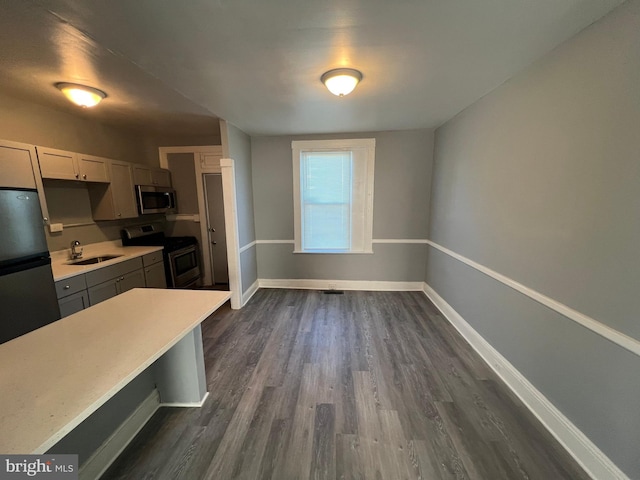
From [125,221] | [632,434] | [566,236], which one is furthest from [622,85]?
[125,221]

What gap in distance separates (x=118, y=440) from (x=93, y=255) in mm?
2571

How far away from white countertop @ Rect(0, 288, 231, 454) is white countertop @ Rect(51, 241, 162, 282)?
1.20 meters

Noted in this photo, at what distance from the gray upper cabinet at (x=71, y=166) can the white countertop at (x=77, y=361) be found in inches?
73.3

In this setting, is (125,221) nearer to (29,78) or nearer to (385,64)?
(29,78)

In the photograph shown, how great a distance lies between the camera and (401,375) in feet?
7.16

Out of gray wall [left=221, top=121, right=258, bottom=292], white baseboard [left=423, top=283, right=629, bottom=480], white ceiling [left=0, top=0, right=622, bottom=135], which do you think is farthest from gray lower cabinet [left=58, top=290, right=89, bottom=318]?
white baseboard [left=423, top=283, right=629, bottom=480]

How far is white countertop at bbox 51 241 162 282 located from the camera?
2.41m

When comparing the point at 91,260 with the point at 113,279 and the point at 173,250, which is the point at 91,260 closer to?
the point at 113,279

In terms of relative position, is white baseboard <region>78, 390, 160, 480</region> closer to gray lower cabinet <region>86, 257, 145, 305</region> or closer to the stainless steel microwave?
gray lower cabinet <region>86, 257, 145, 305</region>

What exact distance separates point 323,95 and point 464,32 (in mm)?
1227

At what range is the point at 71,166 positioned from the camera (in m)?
2.71

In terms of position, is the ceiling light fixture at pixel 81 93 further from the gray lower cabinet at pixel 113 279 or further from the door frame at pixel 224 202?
the gray lower cabinet at pixel 113 279

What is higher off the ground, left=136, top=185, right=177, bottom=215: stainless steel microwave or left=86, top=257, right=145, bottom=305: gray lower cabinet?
left=136, top=185, right=177, bottom=215: stainless steel microwave

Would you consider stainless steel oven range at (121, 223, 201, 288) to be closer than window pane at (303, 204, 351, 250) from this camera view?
Yes
